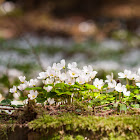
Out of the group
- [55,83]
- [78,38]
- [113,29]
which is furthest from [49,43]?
[55,83]

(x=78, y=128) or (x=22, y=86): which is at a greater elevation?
(x=22, y=86)

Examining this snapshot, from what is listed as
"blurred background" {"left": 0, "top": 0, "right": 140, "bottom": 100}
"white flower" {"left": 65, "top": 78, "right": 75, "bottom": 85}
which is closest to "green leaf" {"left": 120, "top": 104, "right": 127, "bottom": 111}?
"white flower" {"left": 65, "top": 78, "right": 75, "bottom": 85}

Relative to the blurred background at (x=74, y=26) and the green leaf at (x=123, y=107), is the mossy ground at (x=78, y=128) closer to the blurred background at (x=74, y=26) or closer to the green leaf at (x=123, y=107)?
the green leaf at (x=123, y=107)

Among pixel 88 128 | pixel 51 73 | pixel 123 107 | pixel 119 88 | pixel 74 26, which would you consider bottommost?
pixel 88 128

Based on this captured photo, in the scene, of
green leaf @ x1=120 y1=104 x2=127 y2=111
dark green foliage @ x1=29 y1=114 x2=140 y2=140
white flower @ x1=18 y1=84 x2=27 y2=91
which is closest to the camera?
dark green foliage @ x1=29 y1=114 x2=140 y2=140

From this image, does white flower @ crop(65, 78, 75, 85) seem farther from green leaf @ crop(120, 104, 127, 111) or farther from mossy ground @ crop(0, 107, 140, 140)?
green leaf @ crop(120, 104, 127, 111)

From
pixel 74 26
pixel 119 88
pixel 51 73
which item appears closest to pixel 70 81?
pixel 51 73

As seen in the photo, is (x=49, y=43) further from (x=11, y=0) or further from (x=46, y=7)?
(x=11, y=0)

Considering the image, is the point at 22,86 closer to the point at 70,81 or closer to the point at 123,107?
the point at 70,81

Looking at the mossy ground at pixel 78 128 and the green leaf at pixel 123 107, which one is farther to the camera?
the green leaf at pixel 123 107

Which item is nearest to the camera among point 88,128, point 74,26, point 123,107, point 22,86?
point 88,128

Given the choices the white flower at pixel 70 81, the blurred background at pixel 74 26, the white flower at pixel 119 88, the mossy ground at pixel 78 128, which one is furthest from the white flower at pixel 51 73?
the blurred background at pixel 74 26
